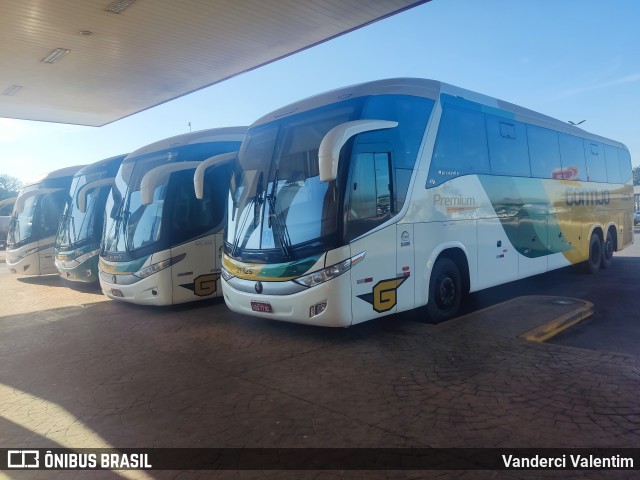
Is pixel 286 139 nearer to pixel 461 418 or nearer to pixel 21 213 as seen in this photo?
pixel 461 418

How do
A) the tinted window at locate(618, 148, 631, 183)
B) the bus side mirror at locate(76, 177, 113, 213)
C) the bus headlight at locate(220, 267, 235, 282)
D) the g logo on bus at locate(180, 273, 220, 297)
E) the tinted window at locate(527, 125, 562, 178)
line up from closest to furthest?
the bus headlight at locate(220, 267, 235, 282), the g logo on bus at locate(180, 273, 220, 297), the tinted window at locate(527, 125, 562, 178), the bus side mirror at locate(76, 177, 113, 213), the tinted window at locate(618, 148, 631, 183)

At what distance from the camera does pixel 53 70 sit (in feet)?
→ 47.1

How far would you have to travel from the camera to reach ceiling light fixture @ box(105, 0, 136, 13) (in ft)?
32.9

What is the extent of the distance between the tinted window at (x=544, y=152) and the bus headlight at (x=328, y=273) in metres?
5.88

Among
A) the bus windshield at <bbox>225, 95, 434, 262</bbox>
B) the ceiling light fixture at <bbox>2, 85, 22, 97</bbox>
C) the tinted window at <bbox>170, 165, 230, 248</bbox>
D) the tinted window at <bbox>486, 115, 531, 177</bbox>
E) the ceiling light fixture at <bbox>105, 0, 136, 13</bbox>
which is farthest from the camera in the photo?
the ceiling light fixture at <bbox>2, 85, 22, 97</bbox>

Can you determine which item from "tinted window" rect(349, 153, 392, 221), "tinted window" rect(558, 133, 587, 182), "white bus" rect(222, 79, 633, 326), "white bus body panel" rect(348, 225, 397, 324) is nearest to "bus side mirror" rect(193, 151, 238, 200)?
"white bus" rect(222, 79, 633, 326)

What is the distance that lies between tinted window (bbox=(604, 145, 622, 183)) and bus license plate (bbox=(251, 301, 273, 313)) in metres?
11.6

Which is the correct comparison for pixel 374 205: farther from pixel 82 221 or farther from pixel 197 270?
pixel 82 221

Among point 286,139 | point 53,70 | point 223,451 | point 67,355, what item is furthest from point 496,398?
point 53,70

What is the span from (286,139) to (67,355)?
4492 millimetres

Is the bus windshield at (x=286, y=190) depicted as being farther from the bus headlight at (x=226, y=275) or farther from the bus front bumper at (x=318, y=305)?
the bus front bumper at (x=318, y=305)

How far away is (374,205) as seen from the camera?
A: 6.63 m

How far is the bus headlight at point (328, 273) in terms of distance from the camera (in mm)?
6262

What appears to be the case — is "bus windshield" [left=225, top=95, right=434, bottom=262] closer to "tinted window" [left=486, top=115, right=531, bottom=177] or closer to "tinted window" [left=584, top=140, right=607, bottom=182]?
"tinted window" [left=486, top=115, right=531, bottom=177]
